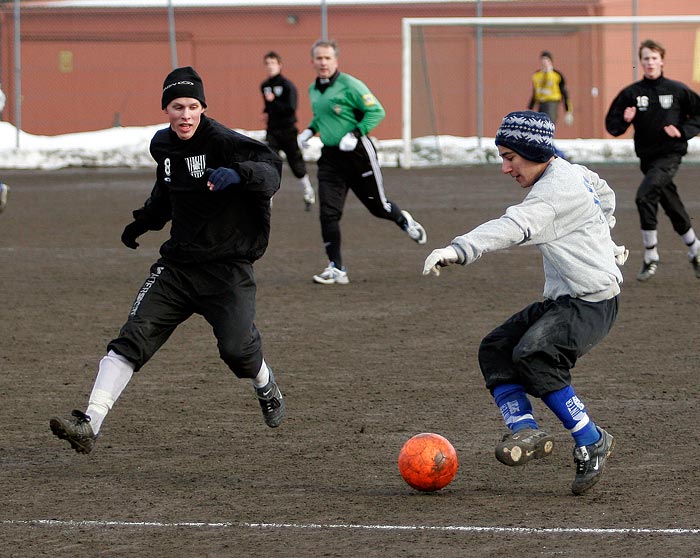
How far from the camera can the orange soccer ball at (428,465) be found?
5.95 metres

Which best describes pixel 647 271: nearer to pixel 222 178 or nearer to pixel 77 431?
pixel 222 178

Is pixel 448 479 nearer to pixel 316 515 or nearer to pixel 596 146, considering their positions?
pixel 316 515

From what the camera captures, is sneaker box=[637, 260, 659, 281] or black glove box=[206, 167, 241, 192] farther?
sneaker box=[637, 260, 659, 281]

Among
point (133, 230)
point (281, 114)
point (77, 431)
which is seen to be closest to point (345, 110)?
point (133, 230)

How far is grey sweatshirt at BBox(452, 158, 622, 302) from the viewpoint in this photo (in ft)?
18.5

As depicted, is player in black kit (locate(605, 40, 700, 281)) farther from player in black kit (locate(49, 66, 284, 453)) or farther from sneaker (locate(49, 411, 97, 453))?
sneaker (locate(49, 411, 97, 453))

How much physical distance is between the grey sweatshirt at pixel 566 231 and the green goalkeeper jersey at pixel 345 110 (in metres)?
6.69

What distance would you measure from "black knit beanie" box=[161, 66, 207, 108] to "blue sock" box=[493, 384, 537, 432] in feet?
6.87

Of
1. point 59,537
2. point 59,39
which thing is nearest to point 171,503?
point 59,537

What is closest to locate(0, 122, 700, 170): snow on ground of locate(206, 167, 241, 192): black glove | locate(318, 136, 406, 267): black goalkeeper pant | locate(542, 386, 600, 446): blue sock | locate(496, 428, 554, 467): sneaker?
locate(318, 136, 406, 267): black goalkeeper pant

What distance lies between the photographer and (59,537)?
541 cm

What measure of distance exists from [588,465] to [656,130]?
7.38m

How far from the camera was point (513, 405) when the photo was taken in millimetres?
6066

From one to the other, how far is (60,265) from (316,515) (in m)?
9.13
